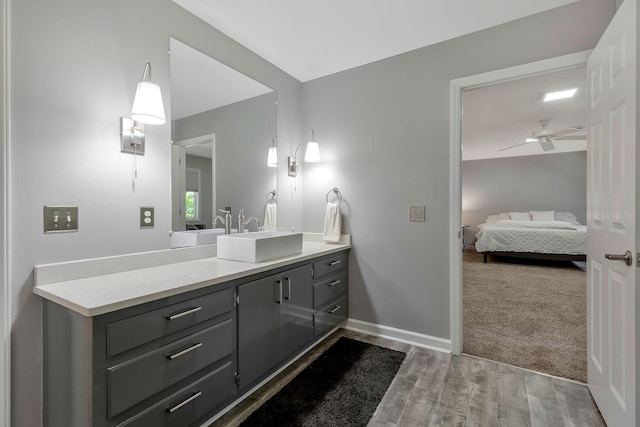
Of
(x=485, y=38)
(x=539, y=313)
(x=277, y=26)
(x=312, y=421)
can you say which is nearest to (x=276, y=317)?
(x=312, y=421)

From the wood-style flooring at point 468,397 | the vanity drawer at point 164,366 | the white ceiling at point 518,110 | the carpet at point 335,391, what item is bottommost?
the wood-style flooring at point 468,397

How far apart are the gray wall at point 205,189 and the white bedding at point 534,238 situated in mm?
5637

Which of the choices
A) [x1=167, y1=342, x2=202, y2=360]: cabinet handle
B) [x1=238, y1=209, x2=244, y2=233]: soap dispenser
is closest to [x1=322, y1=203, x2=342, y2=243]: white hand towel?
[x1=238, y1=209, x2=244, y2=233]: soap dispenser

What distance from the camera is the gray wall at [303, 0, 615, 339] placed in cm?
215

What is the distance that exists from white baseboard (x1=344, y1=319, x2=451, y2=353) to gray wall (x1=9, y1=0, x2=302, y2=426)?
181 centimetres

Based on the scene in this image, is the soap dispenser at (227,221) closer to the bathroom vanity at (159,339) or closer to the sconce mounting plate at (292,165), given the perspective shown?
the bathroom vanity at (159,339)

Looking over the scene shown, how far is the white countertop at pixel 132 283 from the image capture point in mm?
1108

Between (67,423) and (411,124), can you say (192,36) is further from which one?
(67,423)

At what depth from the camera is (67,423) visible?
118 centimetres

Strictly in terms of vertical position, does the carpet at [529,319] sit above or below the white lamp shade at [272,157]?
below

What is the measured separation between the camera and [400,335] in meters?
2.53

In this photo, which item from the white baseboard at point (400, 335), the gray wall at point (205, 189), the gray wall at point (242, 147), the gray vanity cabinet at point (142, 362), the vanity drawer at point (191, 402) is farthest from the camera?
the white baseboard at point (400, 335)

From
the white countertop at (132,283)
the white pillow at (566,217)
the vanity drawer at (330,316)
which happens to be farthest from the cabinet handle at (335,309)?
the white pillow at (566,217)

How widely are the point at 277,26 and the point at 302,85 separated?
931 millimetres
